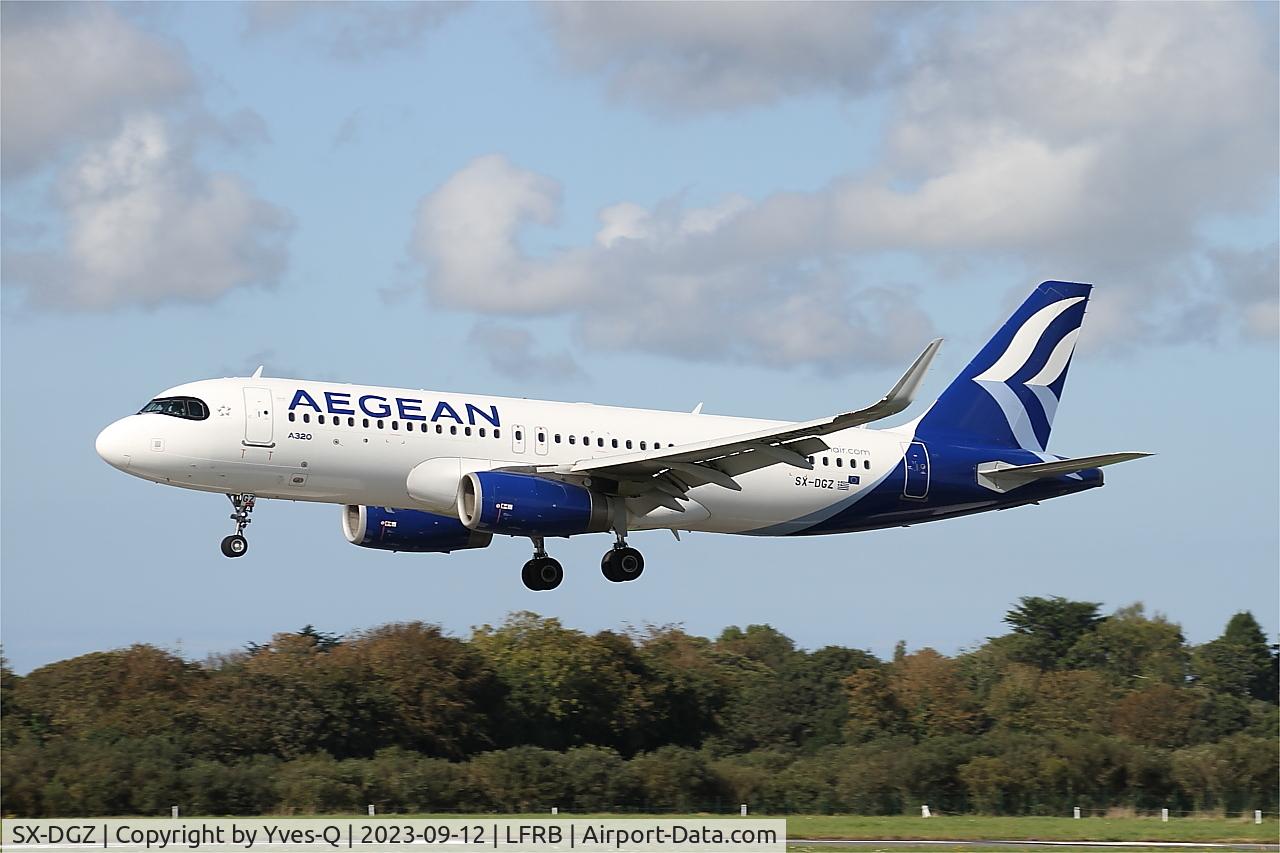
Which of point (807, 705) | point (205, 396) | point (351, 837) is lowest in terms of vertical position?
point (351, 837)

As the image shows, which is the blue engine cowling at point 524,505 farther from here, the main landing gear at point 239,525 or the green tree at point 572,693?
the green tree at point 572,693

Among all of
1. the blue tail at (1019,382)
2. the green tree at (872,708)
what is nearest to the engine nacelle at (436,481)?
the blue tail at (1019,382)

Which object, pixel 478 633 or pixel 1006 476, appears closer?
pixel 1006 476

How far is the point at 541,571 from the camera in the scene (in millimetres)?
46812

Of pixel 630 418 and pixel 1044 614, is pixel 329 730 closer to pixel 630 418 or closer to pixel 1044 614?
pixel 630 418

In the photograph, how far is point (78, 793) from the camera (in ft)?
166

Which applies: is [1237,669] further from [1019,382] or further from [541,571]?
[541,571]

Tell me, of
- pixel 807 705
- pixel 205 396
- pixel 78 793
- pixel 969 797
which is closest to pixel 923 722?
pixel 807 705

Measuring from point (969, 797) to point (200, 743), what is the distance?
24.7 metres

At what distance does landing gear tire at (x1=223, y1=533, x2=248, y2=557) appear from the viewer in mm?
43062

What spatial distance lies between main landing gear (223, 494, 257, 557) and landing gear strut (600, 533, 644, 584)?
8.78 m

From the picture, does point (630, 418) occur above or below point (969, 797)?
above

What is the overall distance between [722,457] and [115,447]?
13.9 meters
